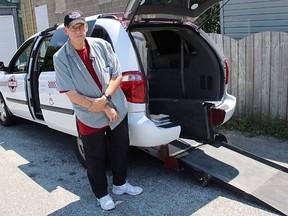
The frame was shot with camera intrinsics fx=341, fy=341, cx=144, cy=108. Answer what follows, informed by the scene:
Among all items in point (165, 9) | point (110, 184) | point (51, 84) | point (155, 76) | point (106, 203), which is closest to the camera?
point (106, 203)

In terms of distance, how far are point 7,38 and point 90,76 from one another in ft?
40.9

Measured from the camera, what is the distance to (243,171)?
141 inches

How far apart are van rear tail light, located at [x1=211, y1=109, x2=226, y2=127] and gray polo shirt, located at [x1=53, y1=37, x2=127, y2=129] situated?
127 centimetres

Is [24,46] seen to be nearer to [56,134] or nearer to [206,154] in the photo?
[56,134]

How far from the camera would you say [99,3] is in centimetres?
1024

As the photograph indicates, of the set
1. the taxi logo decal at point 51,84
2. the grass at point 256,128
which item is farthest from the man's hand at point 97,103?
the grass at point 256,128

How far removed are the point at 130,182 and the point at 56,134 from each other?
2.39 metres

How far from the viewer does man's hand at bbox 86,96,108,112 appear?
3.03 metres

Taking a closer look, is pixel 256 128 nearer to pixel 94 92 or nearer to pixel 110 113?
pixel 110 113

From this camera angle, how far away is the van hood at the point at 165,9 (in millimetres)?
3384

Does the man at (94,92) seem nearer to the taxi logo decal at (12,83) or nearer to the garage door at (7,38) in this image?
the taxi logo decal at (12,83)

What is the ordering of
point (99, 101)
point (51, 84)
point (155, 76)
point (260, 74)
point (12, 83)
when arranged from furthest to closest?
point (12, 83)
point (260, 74)
point (155, 76)
point (51, 84)
point (99, 101)

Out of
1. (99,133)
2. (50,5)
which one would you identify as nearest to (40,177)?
(99,133)

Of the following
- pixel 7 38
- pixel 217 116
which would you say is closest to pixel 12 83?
pixel 217 116
